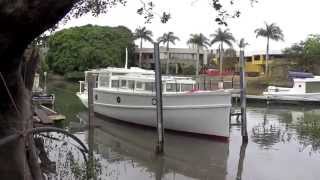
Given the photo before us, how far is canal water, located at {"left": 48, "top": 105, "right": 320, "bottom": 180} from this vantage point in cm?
1719

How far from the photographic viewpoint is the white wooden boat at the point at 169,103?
24688mm

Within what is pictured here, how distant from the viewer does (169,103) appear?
2575 centimetres

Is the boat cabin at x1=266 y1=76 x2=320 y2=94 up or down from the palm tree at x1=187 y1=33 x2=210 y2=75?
down

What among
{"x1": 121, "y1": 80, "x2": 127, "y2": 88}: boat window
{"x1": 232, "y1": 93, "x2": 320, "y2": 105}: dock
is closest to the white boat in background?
{"x1": 232, "y1": 93, "x2": 320, "y2": 105}: dock

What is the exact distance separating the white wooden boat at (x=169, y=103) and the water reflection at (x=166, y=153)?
2.02ft

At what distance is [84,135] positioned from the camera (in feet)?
85.3

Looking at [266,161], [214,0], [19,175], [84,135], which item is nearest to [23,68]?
[19,175]

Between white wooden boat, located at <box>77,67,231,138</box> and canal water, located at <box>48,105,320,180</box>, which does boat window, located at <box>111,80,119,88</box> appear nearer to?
white wooden boat, located at <box>77,67,231,138</box>

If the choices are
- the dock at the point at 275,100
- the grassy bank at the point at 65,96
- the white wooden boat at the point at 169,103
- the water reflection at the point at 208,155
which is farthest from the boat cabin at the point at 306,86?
the white wooden boat at the point at 169,103

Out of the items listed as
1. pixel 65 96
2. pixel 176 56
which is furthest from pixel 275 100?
pixel 176 56

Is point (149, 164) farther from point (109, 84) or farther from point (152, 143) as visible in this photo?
point (109, 84)

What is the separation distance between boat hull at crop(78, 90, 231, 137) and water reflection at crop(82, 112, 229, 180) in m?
0.51

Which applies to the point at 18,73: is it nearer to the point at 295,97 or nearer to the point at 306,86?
the point at 295,97

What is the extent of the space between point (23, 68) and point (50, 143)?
10.6 metres
